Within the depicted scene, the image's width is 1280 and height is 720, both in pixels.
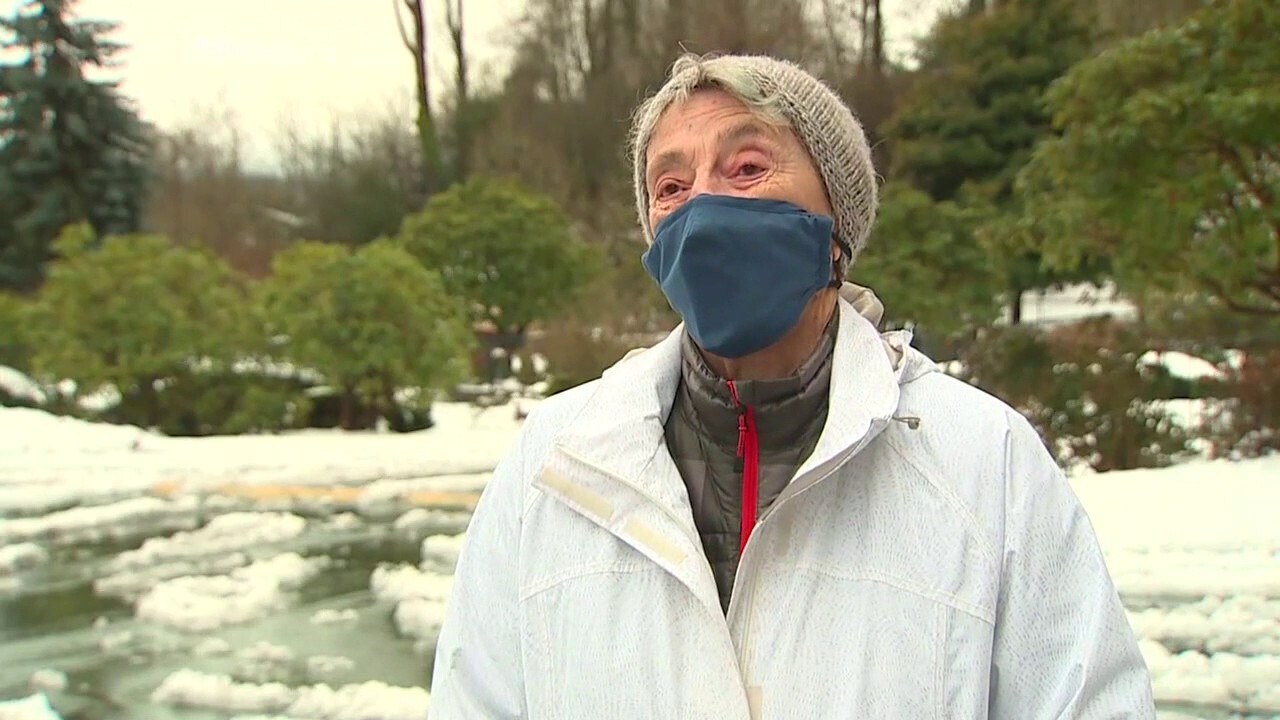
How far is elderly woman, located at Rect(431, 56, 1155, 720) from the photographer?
138 centimetres

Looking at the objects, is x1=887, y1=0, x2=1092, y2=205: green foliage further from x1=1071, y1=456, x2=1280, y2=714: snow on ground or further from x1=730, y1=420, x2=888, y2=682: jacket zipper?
x1=730, y1=420, x2=888, y2=682: jacket zipper

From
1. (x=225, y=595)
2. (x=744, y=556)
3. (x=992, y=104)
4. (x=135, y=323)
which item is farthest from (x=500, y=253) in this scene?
(x=744, y=556)

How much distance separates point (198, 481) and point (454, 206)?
10.7 m

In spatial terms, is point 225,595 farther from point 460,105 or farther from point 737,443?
point 460,105

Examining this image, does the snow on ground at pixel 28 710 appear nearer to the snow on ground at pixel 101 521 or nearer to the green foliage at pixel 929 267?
the snow on ground at pixel 101 521

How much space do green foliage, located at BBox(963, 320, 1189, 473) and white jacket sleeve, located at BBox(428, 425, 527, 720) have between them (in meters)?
7.40

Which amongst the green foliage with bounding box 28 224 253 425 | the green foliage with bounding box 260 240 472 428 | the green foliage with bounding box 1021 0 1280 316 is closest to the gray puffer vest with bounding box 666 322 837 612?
the green foliage with bounding box 1021 0 1280 316

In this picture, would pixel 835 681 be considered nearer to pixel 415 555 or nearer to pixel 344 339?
pixel 415 555

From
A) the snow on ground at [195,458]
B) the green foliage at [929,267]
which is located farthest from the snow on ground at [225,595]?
the green foliage at [929,267]

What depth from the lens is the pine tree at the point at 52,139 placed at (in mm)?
26734

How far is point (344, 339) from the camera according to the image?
12.6 m

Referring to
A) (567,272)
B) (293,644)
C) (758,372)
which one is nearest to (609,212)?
(567,272)

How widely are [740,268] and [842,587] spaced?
41cm

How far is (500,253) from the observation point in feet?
63.2
